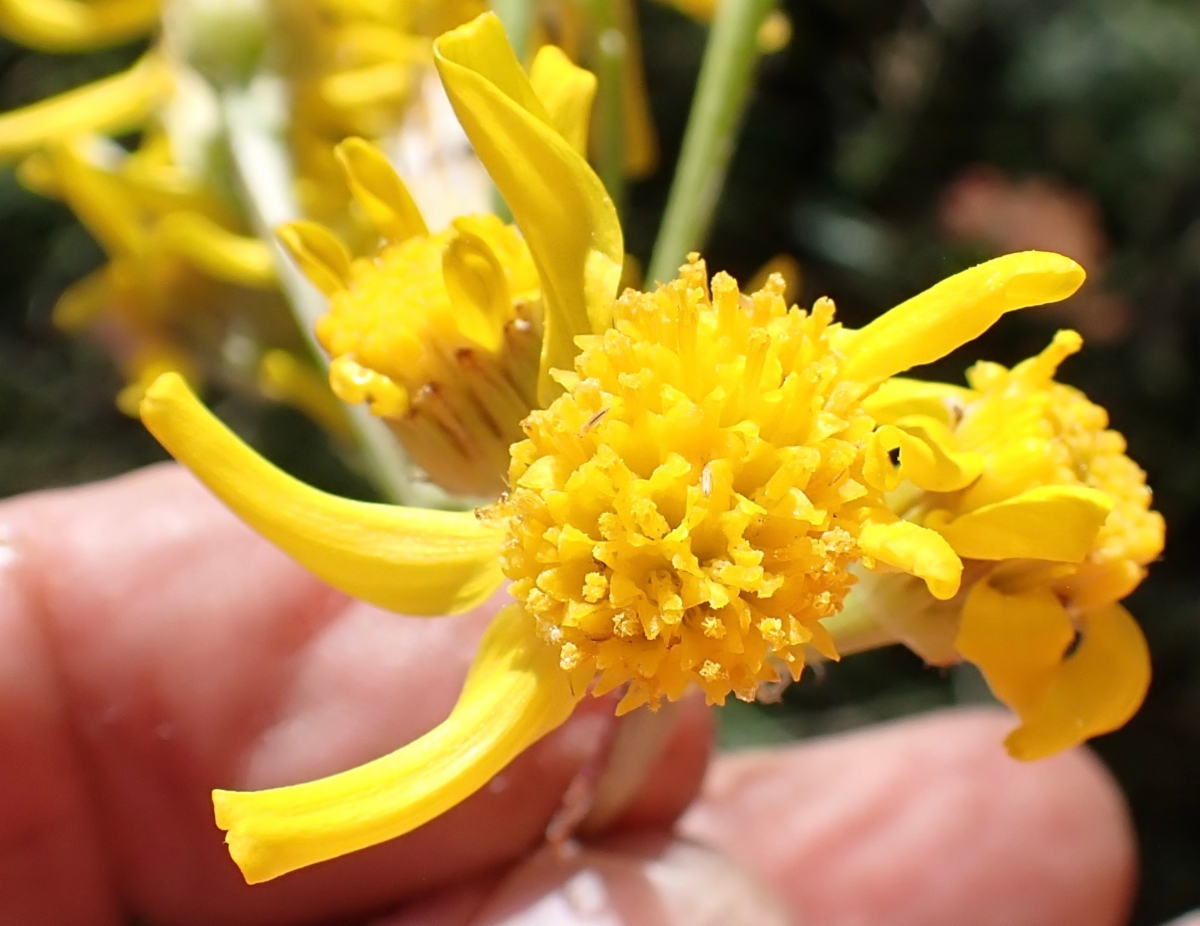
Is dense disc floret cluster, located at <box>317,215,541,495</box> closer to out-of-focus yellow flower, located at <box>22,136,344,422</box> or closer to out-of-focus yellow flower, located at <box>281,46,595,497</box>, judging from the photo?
out-of-focus yellow flower, located at <box>281,46,595,497</box>

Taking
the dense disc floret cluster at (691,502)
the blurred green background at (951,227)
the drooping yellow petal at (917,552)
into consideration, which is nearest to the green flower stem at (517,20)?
the dense disc floret cluster at (691,502)

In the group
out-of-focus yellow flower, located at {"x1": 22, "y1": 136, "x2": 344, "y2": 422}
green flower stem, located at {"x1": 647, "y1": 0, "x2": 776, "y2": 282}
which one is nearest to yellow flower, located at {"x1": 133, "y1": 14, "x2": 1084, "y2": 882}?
green flower stem, located at {"x1": 647, "y1": 0, "x2": 776, "y2": 282}

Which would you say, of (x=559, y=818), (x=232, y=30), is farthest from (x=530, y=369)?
(x=232, y=30)

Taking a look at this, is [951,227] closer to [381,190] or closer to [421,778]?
[381,190]

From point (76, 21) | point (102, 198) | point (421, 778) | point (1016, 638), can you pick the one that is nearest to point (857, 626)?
point (1016, 638)

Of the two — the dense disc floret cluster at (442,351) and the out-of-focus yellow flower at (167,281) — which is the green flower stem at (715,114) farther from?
the out-of-focus yellow flower at (167,281)

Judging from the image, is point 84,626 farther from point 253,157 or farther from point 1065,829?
point 1065,829

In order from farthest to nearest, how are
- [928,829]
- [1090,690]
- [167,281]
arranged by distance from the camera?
[928,829]
[167,281]
[1090,690]
